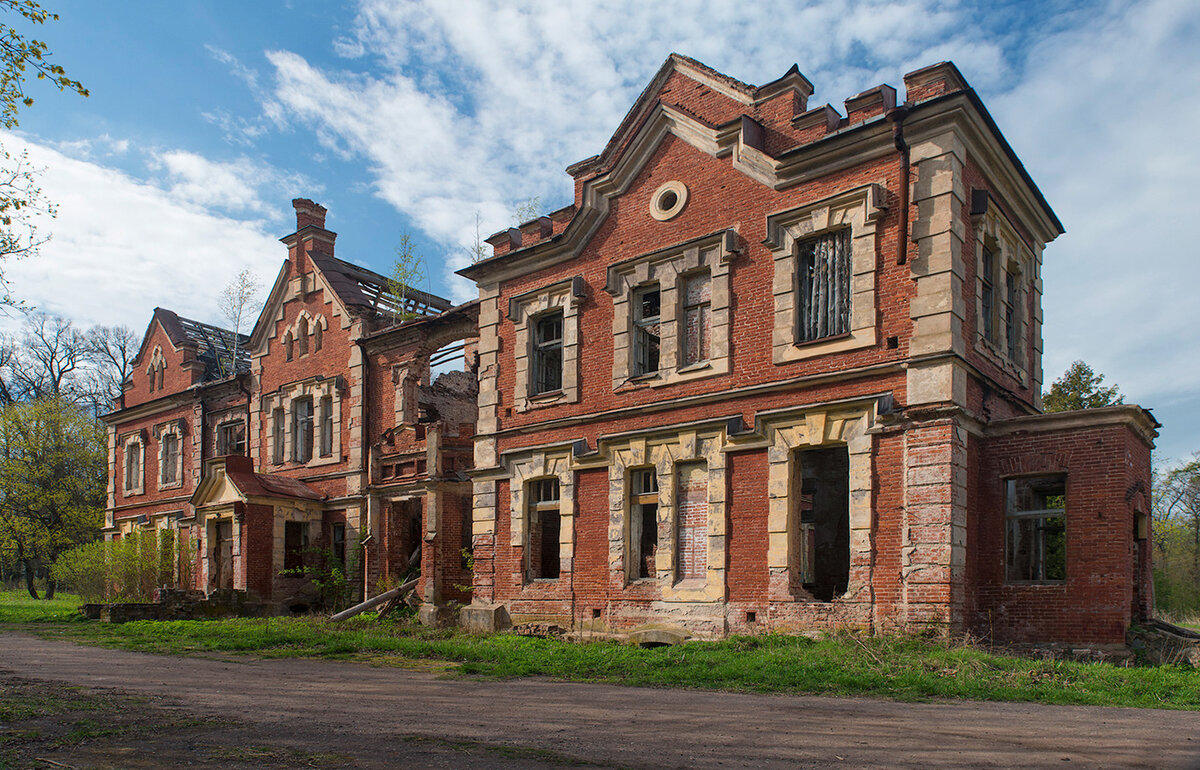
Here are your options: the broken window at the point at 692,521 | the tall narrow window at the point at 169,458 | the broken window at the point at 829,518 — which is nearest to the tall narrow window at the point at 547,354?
the broken window at the point at 692,521

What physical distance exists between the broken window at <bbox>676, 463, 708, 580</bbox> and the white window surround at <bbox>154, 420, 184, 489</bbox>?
22142mm

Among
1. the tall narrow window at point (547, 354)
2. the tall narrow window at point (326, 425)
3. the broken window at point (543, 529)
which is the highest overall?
the tall narrow window at point (547, 354)

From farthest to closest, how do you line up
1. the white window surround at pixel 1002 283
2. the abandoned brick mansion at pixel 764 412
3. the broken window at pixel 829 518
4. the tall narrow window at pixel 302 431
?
the tall narrow window at pixel 302 431 < the broken window at pixel 829 518 < the white window surround at pixel 1002 283 < the abandoned brick mansion at pixel 764 412

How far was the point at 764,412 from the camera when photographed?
15.6 meters

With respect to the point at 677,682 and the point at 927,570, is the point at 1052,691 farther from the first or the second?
the point at 677,682

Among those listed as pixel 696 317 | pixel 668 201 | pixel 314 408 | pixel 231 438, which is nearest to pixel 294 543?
pixel 314 408

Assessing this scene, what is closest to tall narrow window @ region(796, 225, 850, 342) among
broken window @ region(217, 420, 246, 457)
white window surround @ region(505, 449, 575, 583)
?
white window surround @ region(505, 449, 575, 583)

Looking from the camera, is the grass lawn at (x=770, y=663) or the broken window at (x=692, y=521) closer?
the grass lawn at (x=770, y=663)

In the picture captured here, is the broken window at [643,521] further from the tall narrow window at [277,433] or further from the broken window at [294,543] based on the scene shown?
the tall narrow window at [277,433]

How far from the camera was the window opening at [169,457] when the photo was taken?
33656 millimetres

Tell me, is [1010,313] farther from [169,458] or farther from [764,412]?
[169,458]

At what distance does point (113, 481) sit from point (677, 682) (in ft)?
102

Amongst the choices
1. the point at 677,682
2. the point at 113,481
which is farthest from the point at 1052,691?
the point at 113,481

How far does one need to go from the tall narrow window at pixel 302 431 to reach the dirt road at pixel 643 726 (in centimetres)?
1524
